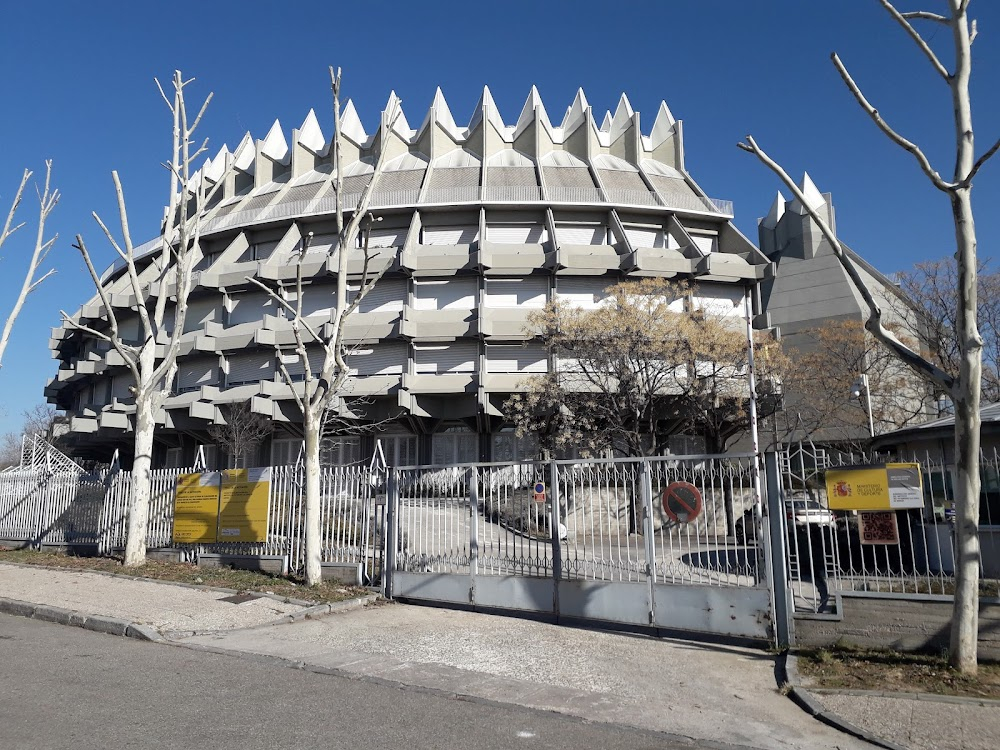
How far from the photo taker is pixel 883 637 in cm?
739

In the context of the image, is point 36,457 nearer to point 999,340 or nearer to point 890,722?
point 890,722

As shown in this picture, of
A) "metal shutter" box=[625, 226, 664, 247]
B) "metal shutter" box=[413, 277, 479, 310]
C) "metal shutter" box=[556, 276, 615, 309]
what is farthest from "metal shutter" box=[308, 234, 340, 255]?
"metal shutter" box=[625, 226, 664, 247]

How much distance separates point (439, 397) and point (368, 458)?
15.8 feet

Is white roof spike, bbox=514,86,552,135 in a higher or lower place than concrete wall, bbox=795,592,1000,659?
higher

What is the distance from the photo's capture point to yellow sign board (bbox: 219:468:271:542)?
43.7ft

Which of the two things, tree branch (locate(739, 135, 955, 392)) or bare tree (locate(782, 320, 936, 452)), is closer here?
tree branch (locate(739, 135, 955, 392))

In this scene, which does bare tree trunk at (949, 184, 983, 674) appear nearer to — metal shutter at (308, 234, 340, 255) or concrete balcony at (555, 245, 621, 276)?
concrete balcony at (555, 245, 621, 276)

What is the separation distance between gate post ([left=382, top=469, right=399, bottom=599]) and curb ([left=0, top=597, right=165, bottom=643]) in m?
3.66

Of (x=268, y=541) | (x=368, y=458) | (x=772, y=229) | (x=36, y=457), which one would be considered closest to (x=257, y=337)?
(x=368, y=458)

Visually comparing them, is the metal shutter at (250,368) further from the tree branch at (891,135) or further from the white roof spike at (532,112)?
the tree branch at (891,135)

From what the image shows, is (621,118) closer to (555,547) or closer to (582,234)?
(582,234)

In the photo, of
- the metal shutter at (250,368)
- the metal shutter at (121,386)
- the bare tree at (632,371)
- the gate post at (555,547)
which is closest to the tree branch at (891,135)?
the gate post at (555,547)

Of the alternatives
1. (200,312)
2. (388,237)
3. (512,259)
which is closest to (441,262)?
(512,259)

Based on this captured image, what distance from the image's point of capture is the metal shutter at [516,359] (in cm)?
3409
